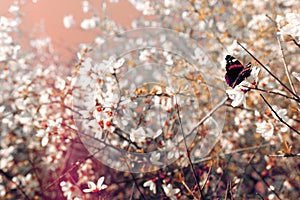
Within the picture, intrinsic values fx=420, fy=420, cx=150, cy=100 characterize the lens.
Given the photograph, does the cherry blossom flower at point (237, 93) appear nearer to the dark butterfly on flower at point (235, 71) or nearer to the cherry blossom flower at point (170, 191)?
the dark butterfly on flower at point (235, 71)

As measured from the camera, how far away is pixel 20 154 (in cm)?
550

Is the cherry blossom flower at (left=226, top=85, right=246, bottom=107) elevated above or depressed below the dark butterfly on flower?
below

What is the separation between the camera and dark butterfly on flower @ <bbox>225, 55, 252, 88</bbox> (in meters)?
1.53

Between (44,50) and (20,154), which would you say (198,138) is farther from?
(44,50)

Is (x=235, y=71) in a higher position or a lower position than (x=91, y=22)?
lower

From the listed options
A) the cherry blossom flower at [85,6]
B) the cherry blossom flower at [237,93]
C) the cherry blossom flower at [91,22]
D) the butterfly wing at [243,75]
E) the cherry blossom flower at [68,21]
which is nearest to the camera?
the butterfly wing at [243,75]

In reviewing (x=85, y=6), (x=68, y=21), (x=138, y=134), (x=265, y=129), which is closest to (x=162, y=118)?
(x=138, y=134)

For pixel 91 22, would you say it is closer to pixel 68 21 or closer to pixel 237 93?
pixel 68 21

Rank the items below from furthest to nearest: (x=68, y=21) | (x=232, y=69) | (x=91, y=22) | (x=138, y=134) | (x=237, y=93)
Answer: (x=68, y=21) < (x=91, y=22) < (x=138, y=134) < (x=237, y=93) < (x=232, y=69)

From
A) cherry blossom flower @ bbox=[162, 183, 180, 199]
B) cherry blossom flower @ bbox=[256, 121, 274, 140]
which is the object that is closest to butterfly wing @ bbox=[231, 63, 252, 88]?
cherry blossom flower @ bbox=[256, 121, 274, 140]

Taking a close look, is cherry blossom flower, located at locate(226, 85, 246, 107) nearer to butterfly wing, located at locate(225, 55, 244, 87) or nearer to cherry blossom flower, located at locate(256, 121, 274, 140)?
butterfly wing, located at locate(225, 55, 244, 87)

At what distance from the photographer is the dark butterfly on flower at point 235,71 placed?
5.01ft

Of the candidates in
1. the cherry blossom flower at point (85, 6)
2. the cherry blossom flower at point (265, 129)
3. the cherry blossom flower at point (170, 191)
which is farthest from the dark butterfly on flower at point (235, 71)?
the cherry blossom flower at point (85, 6)

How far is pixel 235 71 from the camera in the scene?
60.7 inches
